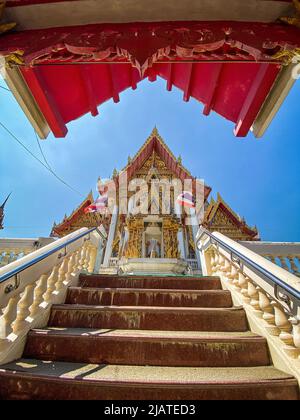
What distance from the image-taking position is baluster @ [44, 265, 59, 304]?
232 centimetres

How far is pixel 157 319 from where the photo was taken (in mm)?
Answer: 2109

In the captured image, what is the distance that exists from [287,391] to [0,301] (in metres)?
2.18

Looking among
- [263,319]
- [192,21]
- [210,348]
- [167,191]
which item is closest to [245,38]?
[192,21]

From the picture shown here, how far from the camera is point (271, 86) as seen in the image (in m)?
2.75

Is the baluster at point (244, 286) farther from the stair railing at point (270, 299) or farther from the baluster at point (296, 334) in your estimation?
the baluster at point (296, 334)

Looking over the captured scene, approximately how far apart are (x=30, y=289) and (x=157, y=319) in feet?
4.47

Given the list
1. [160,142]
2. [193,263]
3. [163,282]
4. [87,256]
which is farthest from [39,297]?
[160,142]

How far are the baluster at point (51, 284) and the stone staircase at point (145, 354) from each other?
14 centimetres

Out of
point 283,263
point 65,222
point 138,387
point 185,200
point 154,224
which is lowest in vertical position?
point 138,387

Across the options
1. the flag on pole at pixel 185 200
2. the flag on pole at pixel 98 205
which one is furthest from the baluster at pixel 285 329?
the flag on pole at pixel 98 205

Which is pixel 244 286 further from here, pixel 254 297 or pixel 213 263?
pixel 213 263

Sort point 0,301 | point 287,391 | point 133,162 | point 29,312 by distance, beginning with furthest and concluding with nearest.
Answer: point 133,162 < point 29,312 < point 0,301 < point 287,391

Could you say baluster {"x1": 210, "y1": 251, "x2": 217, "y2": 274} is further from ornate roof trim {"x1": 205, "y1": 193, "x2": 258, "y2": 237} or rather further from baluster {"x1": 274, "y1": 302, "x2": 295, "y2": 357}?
ornate roof trim {"x1": 205, "y1": 193, "x2": 258, "y2": 237}

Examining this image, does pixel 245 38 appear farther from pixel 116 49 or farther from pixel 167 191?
pixel 167 191
